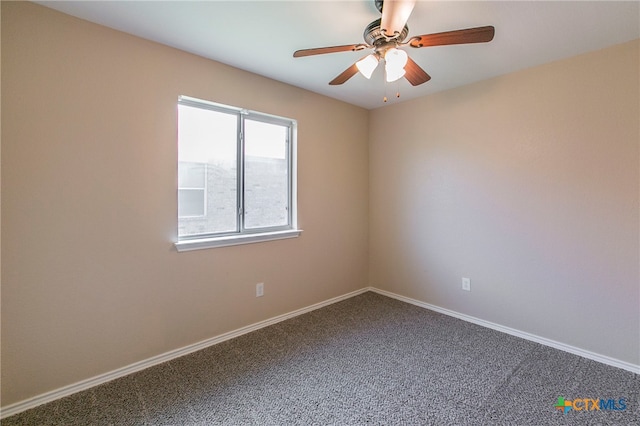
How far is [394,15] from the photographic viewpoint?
1355mm

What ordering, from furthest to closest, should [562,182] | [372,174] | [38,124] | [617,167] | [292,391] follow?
[372,174]
[562,182]
[617,167]
[292,391]
[38,124]

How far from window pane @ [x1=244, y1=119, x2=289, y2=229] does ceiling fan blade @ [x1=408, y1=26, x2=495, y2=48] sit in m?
1.64

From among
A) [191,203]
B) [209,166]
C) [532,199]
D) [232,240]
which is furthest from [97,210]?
[532,199]

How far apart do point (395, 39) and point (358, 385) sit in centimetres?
208

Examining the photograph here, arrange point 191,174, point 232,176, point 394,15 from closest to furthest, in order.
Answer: point 394,15 < point 191,174 < point 232,176

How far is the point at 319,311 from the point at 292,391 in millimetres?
1280

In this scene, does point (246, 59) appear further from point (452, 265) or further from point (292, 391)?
point (452, 265)

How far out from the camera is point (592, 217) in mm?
2213

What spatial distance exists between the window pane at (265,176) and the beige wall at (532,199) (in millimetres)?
1332

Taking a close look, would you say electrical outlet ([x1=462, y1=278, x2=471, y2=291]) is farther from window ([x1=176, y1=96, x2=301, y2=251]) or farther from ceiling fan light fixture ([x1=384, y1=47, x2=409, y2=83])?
ceiling fan light fixture ([x1=384, y1=47, x2=409, y2=83])

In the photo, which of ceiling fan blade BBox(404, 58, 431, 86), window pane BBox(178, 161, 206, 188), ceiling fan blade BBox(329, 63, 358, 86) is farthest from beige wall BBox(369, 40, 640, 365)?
window pane BBox(178, 161, 206, 188)

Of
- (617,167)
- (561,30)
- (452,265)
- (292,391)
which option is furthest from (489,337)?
(561,30)

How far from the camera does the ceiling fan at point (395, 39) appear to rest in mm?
1350

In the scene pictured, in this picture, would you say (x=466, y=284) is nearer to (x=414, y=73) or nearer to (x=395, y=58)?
(x=414, y=73)
